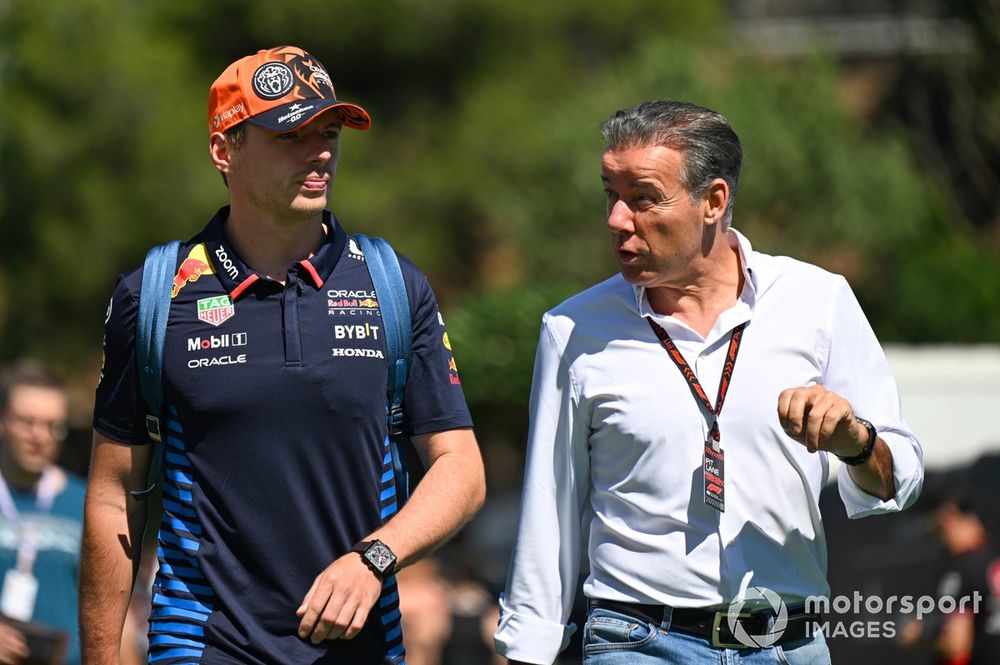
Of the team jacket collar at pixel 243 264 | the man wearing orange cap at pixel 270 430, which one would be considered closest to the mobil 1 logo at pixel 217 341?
the man wearing orange cap at pixel 270 430

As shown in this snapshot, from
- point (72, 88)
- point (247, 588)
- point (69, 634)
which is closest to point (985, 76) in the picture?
point (72, 88)

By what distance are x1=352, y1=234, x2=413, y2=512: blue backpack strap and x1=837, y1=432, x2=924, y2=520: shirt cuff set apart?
46.2 inches

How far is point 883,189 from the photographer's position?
2247 centimetres

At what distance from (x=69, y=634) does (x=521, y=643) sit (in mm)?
3146

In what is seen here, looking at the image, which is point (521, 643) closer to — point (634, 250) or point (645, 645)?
point (645, 645)

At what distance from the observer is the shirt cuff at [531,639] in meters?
4.04

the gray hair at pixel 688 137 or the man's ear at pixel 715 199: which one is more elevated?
the gray hair at pixel 688 137

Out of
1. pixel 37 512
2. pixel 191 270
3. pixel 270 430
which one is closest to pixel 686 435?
pixel 270 430

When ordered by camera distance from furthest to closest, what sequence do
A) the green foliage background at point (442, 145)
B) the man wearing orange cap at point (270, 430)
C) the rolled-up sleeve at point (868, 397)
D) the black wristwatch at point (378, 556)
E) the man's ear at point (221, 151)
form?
the green foliage background at point (442, 145)
the man's ear at point (221, 151)
the rolled-up sleeve at point (868, 397)
the man wearing orange cap at point (270, 430)
the black wristwatch at point (378, 556)

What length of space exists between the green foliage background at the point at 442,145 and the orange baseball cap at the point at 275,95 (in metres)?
17.8

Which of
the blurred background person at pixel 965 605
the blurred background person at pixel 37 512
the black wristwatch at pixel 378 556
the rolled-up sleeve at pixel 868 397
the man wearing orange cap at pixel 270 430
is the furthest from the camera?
the blurred background person at pixel 965 605

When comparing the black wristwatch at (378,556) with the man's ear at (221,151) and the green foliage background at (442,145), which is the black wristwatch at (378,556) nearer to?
the man's ear at (221,151)

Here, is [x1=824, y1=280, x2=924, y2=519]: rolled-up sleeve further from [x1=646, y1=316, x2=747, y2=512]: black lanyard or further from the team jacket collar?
the team jacket collar

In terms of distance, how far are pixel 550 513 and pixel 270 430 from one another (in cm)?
81
